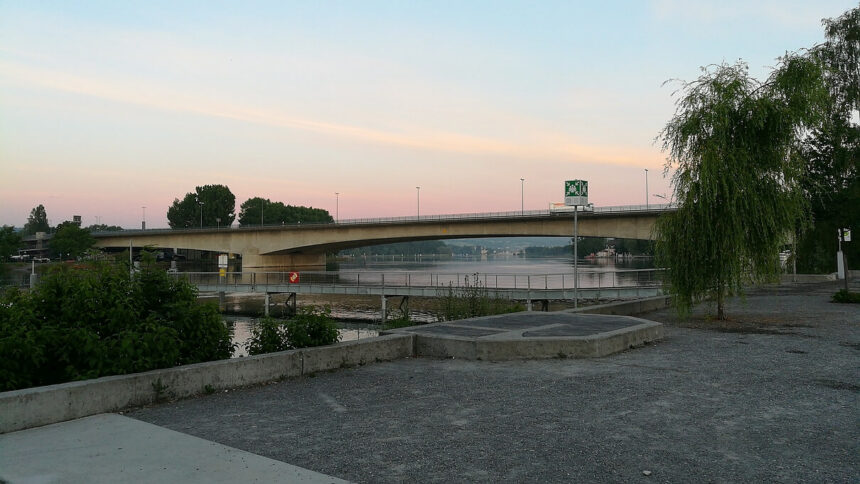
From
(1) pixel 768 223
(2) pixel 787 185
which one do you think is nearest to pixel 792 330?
(1) pixel 768 223

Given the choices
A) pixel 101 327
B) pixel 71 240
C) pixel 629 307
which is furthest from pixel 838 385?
pixel 71 240

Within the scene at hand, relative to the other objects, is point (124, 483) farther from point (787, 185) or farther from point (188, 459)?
point (787, 185)

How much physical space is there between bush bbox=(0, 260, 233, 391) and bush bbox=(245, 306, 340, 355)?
693mm

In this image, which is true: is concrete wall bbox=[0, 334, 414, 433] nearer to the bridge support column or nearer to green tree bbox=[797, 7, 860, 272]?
green tree bbox=[797, 7, 860, 272]

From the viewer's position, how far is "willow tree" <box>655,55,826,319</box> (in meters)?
15.8

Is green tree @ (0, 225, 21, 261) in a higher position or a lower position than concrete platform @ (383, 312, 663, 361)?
higher

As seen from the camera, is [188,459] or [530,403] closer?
[188,459]

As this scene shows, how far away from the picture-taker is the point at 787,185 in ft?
53.9

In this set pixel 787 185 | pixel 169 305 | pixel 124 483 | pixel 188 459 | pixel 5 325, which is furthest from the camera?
pixel 787 185

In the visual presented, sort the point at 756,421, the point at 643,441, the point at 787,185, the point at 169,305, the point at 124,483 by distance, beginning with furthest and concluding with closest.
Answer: the point at 787,185 < the point at 169,305 < the point at 756,421 < the point at 643,441 < the point at 124,483

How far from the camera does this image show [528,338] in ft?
35.8

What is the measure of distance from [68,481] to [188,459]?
896 millimetres

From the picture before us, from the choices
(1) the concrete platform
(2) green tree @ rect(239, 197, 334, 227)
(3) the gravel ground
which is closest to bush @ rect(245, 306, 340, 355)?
(3) the gravel ground

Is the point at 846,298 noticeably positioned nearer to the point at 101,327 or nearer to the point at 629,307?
the point at 629,307
